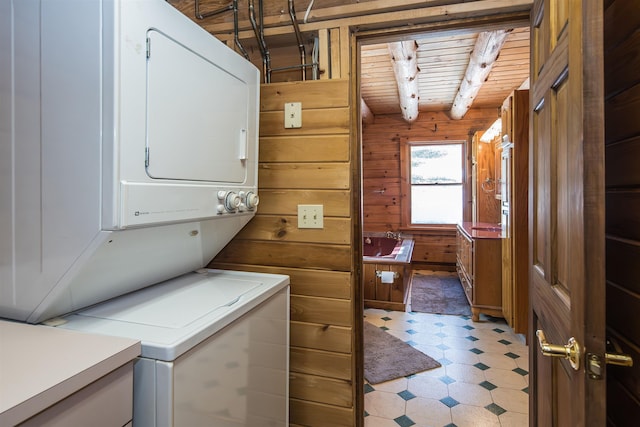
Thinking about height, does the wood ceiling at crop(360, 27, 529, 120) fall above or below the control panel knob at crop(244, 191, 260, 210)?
above

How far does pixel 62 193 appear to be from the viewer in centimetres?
89

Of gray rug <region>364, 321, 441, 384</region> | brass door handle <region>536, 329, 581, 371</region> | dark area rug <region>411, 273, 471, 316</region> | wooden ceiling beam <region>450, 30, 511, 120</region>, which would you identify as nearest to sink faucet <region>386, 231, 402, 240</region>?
dark area rug <region>411, 273, 471, 316</region>

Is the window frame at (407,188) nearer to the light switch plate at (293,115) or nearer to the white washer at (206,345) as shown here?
the light switch plate at (293,115)

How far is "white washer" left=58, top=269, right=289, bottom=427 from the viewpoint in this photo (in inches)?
33.2

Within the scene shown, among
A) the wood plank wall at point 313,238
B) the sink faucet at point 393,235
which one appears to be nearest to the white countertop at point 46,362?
the wood plank wall at point 313,238

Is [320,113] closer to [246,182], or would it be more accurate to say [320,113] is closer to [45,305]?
[246,182]

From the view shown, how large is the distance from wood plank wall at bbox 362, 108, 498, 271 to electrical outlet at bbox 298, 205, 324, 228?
4.22m

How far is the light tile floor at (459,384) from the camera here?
2045mm

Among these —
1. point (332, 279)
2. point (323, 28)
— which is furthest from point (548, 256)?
point (323, 28)

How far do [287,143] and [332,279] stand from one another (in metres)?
0.65

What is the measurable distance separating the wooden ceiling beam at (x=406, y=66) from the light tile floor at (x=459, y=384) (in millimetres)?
2261

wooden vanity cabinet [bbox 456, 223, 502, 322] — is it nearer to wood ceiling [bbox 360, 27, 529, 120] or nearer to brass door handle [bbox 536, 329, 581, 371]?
wood ceiling [bbox 360, 27, 529, 120]

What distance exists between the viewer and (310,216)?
1635mm

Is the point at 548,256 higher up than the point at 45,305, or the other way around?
the point at 548,256
